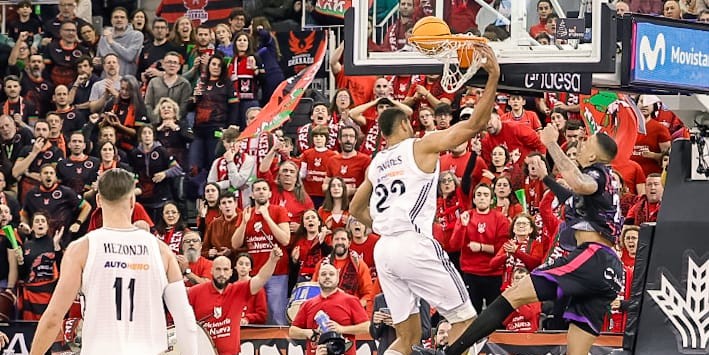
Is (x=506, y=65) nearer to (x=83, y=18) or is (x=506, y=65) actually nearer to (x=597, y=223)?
(x=597, y=223)

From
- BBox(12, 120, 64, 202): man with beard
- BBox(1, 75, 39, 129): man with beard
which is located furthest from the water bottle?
BBox(1, 75, 39, 129): man with beard

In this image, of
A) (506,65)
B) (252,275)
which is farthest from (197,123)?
(506,65)

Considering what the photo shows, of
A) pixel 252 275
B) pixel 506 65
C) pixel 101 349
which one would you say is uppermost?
pixel 506 65

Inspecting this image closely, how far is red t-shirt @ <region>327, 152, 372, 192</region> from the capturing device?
56.1 feet

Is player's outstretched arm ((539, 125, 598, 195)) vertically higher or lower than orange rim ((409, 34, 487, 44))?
lower

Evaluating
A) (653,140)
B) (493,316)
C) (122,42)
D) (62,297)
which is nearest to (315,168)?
(653,140)

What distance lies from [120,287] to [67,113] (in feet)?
36.3

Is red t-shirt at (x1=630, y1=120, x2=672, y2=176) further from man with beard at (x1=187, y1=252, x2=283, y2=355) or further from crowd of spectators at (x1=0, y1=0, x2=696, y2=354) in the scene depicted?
man with beard at (x1=187, y1=252, x2=283, y2=355)

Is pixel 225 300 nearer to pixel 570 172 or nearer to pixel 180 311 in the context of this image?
pixel 570 172

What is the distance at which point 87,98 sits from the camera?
66.6 feet

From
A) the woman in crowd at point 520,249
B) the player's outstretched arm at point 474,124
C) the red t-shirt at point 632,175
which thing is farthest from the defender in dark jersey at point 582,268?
the red t-shirt at point 632,175

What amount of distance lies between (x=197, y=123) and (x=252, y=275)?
3.31 meters

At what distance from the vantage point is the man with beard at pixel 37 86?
814 inches

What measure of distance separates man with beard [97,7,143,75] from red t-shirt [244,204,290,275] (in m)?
4.96
